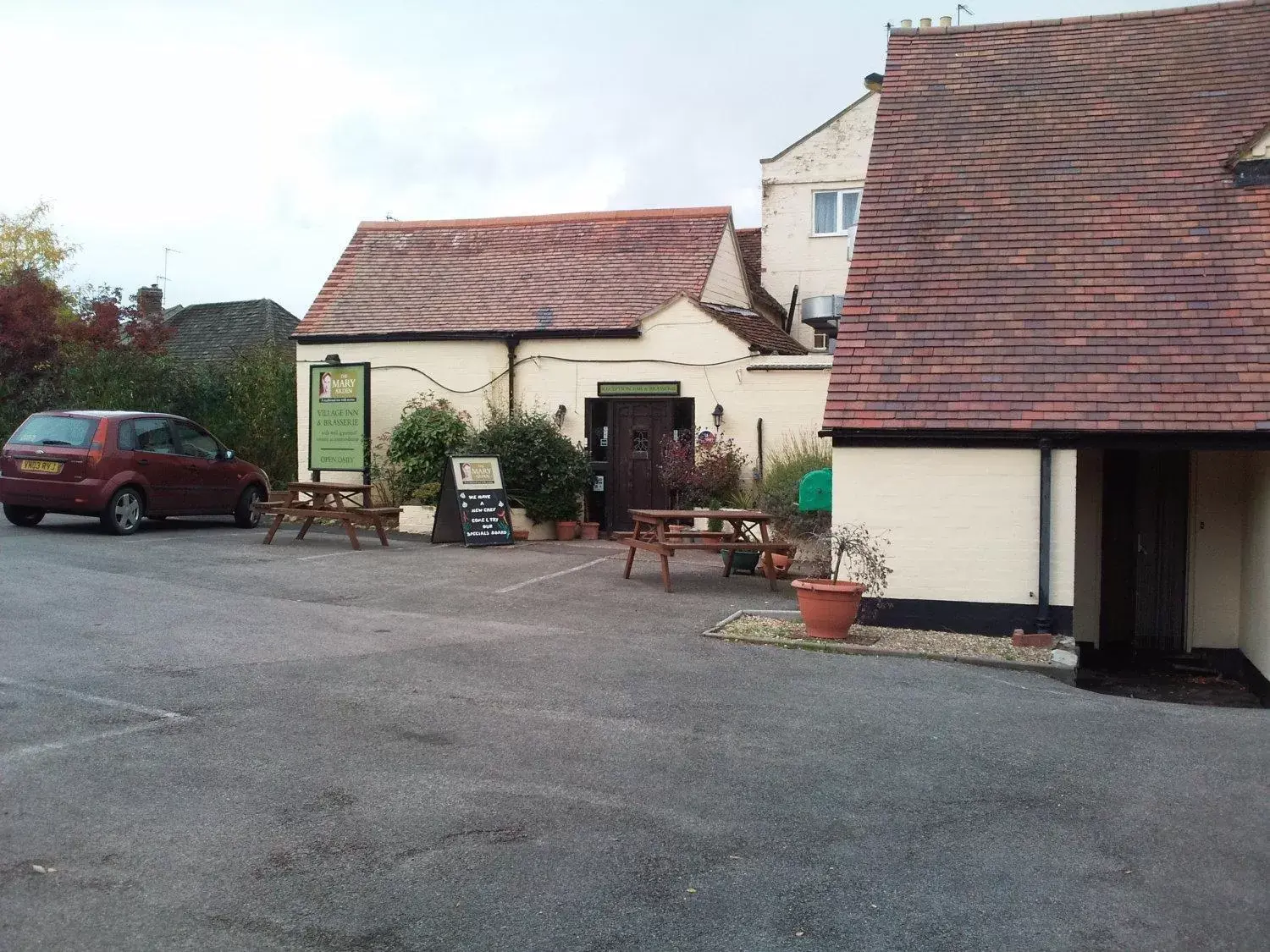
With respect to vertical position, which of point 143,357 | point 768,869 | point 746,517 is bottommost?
point 768,869

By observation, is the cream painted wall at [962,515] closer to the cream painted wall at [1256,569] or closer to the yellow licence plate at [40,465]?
the cream painted wall at [1256,569]

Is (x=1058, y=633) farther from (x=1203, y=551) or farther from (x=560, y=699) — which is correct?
(x=560, y=699)

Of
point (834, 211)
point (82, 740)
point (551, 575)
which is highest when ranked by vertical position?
point (834, 211)

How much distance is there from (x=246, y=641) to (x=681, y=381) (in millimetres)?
10248

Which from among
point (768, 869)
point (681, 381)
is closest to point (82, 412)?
point (681, 381)

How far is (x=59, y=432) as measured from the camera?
590 inches

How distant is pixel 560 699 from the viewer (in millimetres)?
7422

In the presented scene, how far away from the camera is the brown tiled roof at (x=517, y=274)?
1892 cm

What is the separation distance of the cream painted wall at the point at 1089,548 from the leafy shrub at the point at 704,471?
523 centimetres

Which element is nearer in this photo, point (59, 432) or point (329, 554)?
point (329, 554)

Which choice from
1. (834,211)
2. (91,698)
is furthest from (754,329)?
(91,698)

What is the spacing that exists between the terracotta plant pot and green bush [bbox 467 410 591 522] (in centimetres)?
792

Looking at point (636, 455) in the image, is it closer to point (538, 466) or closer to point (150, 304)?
point (538, 466)

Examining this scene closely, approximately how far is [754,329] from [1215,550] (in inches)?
321
